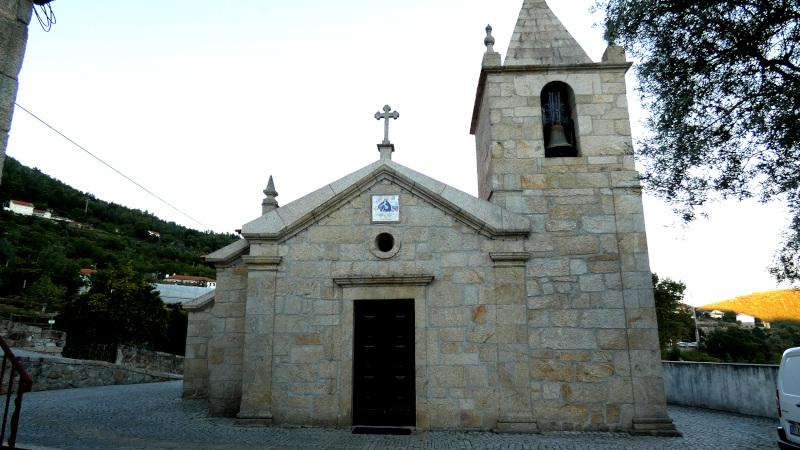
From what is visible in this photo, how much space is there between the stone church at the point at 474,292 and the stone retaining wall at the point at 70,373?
21.9 ft

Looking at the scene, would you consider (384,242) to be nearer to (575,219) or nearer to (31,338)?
(575,219)

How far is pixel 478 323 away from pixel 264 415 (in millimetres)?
4311

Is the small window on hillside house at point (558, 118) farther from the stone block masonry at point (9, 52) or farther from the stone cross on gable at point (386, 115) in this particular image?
the stone block masonry at point (9, 52)

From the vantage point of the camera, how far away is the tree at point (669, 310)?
80.2 ft

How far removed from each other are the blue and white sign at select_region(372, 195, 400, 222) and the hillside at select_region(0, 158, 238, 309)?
37728mm

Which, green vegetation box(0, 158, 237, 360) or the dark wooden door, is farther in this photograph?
green vegetation box(0, 158, 237, 360)

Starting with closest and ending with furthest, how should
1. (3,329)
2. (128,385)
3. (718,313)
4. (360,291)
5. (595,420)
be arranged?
1. (595,420)
2. (360,291)
3. (128,385)
4. (3,329)
5. (718,313)

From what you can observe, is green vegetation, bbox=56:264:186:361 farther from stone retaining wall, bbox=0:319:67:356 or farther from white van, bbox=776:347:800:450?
white van, bbox=776:347:800:450

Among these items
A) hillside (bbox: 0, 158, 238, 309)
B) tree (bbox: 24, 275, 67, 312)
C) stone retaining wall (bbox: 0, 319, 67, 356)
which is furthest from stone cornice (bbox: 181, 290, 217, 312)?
hillside (bbox: 0, 158, 238, 309)

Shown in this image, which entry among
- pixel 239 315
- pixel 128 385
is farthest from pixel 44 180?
pixel 239 315

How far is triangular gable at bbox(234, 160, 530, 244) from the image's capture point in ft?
30.9

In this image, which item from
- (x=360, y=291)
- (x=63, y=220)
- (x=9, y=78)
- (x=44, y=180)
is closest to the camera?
(x=9, y=78)

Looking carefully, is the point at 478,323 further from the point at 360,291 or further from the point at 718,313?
the point at 718,313

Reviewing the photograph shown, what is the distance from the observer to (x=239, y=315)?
10.2 meters
